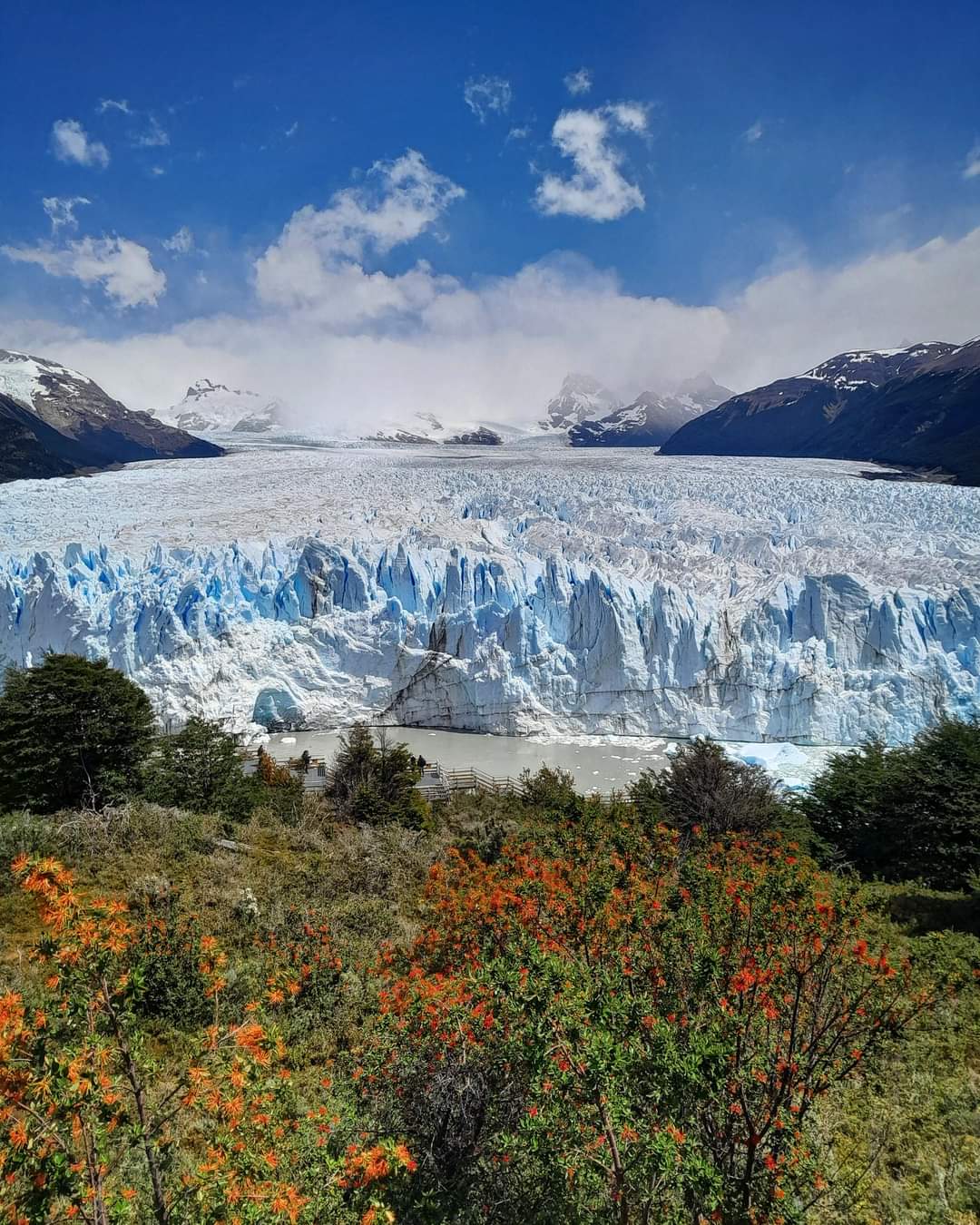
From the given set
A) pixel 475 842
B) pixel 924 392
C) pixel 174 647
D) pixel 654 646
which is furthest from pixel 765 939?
pixel 924 392

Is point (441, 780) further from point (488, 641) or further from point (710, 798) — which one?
point (710, 798)

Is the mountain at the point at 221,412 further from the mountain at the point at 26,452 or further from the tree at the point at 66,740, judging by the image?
the tree at the point at 66,740

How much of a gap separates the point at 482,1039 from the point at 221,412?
98868 millimetres

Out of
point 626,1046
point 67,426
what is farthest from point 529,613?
point 67,426

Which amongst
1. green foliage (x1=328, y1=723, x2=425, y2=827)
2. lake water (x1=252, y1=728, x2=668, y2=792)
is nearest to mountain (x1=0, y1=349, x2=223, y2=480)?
lake water (x1=252, y1=728, x2=668, y2=792)

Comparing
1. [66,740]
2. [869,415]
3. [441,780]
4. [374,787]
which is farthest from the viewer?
[869,415]

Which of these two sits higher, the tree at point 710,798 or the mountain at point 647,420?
the mountain at point 647,420

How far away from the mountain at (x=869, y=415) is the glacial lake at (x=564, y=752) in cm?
2446

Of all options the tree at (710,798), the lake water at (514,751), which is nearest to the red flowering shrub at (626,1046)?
the tree at (710,798)

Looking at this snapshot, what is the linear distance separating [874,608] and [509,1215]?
18583mm

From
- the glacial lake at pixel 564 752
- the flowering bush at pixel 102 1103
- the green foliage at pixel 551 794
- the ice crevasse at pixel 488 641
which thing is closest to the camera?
the flowering bush at pixel 102 1103

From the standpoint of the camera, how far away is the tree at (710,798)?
10992 mm

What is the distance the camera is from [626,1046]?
3.07 meters

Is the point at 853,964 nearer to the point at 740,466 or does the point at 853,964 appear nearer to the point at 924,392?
the point at 740,466
